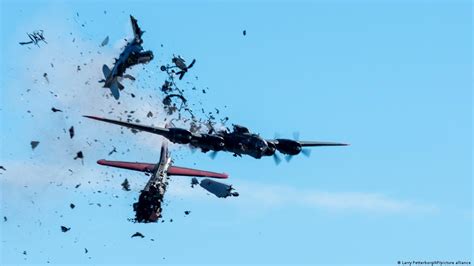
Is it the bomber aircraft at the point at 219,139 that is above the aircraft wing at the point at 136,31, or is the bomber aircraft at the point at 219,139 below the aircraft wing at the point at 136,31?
below

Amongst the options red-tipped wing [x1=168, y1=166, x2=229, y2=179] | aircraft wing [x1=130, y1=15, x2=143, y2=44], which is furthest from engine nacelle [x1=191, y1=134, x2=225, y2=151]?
red-tipped wing [x1=168, y1=166, x2=229, y2=179]

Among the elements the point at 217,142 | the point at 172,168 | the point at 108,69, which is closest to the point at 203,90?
the point at 217,142

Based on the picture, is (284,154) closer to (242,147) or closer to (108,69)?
(242,147)

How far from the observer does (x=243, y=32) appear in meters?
106

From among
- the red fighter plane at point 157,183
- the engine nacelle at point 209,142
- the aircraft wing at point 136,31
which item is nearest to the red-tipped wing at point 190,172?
the red fighter plane at point 157,183

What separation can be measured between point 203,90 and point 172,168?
24732 mm

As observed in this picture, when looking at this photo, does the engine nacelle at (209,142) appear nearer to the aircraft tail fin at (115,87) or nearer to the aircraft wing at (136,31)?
the aircraft tail fin at (115,87)

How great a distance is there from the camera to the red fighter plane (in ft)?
363

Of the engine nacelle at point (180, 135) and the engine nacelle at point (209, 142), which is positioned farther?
the engine nacelle at point (209, 142)

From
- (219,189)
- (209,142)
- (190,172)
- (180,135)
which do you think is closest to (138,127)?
(180,135)

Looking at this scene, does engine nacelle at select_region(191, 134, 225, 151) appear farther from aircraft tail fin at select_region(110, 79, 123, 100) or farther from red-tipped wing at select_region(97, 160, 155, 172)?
red-tipped wing at select_region(97, 160, 155, 172)

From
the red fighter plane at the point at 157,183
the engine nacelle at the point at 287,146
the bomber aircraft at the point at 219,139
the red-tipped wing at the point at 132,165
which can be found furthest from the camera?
the red-tipped wing at the point at 132,165

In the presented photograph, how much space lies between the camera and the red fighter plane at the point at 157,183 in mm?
110688

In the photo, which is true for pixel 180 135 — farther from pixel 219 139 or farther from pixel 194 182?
pixel 194 182
